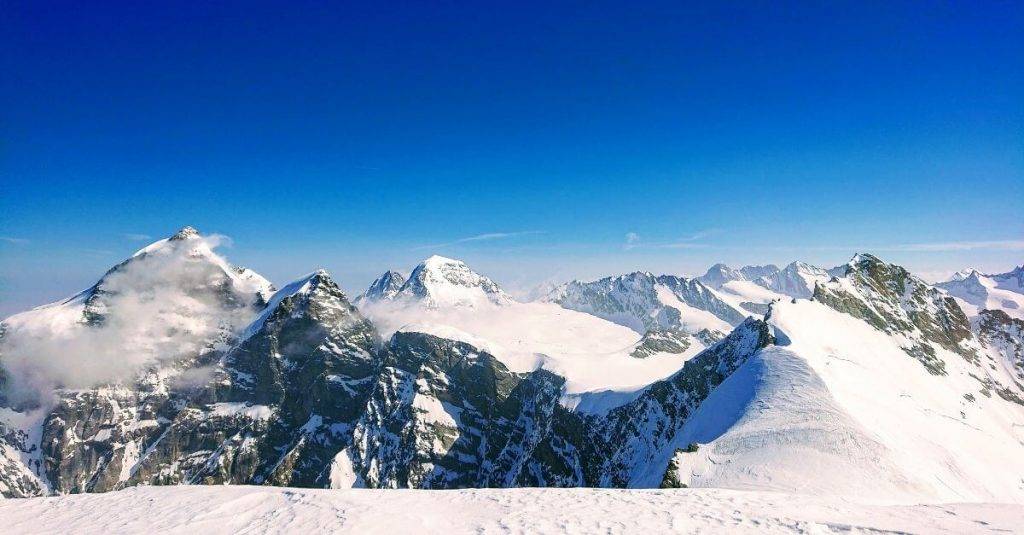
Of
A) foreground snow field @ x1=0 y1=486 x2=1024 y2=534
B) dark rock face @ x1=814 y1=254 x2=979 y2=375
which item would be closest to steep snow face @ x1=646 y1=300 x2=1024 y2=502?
foreground snow field @ x1=0 y1=486 x2=1024 y2=534

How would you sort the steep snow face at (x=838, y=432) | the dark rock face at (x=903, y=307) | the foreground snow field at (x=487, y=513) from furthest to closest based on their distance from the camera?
the dark rock face at (x=903, y=307), the steep snow face at (x=838, y=432), the foreground snow field at (x=487, y=513)

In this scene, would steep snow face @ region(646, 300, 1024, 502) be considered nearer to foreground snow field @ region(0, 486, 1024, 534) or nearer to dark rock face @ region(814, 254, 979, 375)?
foreground snow field @ region(0, 486, 1024, 534)

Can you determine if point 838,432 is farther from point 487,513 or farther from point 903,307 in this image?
point 903,307

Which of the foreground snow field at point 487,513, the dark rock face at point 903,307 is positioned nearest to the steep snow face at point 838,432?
the foreground snow field at point 487,513

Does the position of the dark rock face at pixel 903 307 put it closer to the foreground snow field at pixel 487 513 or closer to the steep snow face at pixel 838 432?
the steep snow face at pixel 838 432

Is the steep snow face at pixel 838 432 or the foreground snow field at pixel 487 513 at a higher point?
the foreground snow field at pixel 487 513

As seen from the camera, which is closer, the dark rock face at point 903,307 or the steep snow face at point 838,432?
the steep snow face at point 838,432

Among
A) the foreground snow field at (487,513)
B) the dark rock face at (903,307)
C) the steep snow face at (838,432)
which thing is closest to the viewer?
the foreground snow field at (487,513)
